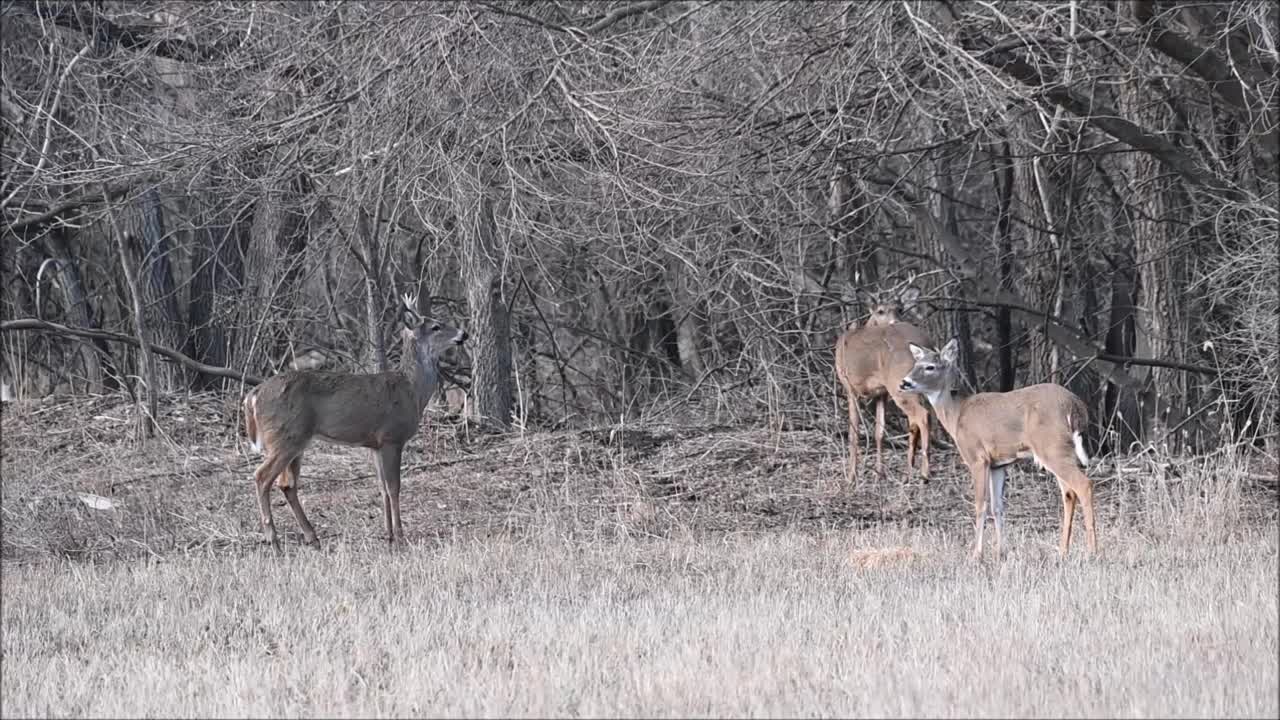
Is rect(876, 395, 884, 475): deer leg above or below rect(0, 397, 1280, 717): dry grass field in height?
above

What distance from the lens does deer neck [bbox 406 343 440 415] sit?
1219 centimetres

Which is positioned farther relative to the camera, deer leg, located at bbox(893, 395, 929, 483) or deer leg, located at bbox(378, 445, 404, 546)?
deer leg, located at bbox(893, 395, 929, 483)

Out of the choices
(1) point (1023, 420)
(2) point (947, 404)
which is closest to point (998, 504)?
(1) point (1023, 420)

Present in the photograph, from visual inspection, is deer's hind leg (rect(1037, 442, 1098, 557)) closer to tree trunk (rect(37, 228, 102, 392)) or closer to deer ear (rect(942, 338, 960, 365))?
deer ear (rect(942, 338, 960, 365))

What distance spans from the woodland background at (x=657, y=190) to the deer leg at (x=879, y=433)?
0.74 m

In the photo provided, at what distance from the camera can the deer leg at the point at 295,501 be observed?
10.9 metres

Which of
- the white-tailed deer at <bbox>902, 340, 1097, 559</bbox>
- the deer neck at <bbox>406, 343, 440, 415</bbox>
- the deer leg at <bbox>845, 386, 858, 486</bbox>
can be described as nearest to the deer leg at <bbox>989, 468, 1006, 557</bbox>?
the white-tailed deer at <bbox>902, 340, 1097, 559</bbox>

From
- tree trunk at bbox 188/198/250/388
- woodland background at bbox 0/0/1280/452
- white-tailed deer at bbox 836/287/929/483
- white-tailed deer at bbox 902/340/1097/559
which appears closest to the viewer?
white-tailed deer at bbox 902/340/1097/559

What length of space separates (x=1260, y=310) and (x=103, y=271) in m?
11.8

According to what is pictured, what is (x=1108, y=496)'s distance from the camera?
12883mm

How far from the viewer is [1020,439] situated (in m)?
10.3

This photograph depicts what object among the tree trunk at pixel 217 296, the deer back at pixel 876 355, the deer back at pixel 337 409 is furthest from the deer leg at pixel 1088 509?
the tree trunk at pixel 217 296

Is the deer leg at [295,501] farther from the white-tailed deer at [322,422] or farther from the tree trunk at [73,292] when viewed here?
the tree trunk at [73,292]

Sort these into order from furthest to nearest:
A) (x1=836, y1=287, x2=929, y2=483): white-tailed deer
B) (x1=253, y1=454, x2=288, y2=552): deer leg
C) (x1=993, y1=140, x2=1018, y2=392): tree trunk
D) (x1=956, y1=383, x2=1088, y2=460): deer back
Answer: (x1=993, y1=140, x2=1018, y2=392): tree trunk, (x1=836, y1=287, x2=929, y2=483): white-tailed deer, (x1=253, y1=454, x2=288, y2=552): deer leg, (x1=956, y1=383, x2=1088, y2=460): deer back
